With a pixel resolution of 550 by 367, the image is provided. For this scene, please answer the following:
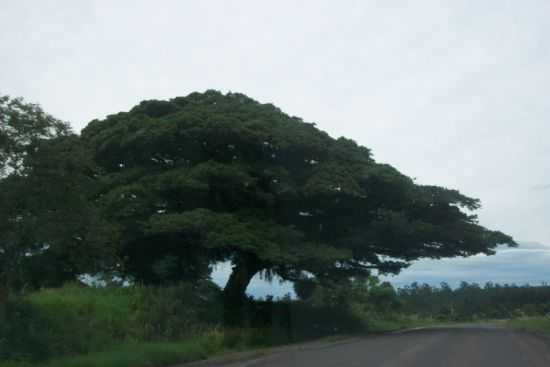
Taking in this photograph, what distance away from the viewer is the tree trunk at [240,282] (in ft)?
93.1

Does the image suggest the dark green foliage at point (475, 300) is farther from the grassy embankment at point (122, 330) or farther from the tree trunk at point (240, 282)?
the grassy embankment at point (122, 330)

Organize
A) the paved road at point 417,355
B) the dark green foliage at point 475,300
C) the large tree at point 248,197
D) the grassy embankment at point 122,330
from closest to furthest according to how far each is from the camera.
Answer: the grassy embankment at point 122,330, the paved road at point 417,355, the large tree at point 248,197, the dark green foliage at point 475,300

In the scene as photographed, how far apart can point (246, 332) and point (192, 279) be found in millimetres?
6434

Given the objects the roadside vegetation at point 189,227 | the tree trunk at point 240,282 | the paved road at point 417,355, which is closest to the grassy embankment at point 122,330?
the roadside vegetation at point 189,227

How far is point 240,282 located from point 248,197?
3.74 metres

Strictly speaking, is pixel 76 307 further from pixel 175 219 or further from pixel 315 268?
pixel 315 268

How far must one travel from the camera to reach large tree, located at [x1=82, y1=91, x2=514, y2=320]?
26.3m

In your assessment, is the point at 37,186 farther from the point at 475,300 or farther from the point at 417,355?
the point at 475,300

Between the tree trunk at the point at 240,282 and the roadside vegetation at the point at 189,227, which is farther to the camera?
the tree trunk at the point at 240,282

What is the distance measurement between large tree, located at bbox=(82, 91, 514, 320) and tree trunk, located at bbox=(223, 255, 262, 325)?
6 cm

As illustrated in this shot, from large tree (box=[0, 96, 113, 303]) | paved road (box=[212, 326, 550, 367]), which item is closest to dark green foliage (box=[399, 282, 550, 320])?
paved road (box=[212, 326, 550, 367])

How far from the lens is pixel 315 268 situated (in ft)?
92.6

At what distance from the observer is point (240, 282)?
2989 cm

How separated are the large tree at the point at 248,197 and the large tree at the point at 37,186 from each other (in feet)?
28.4
